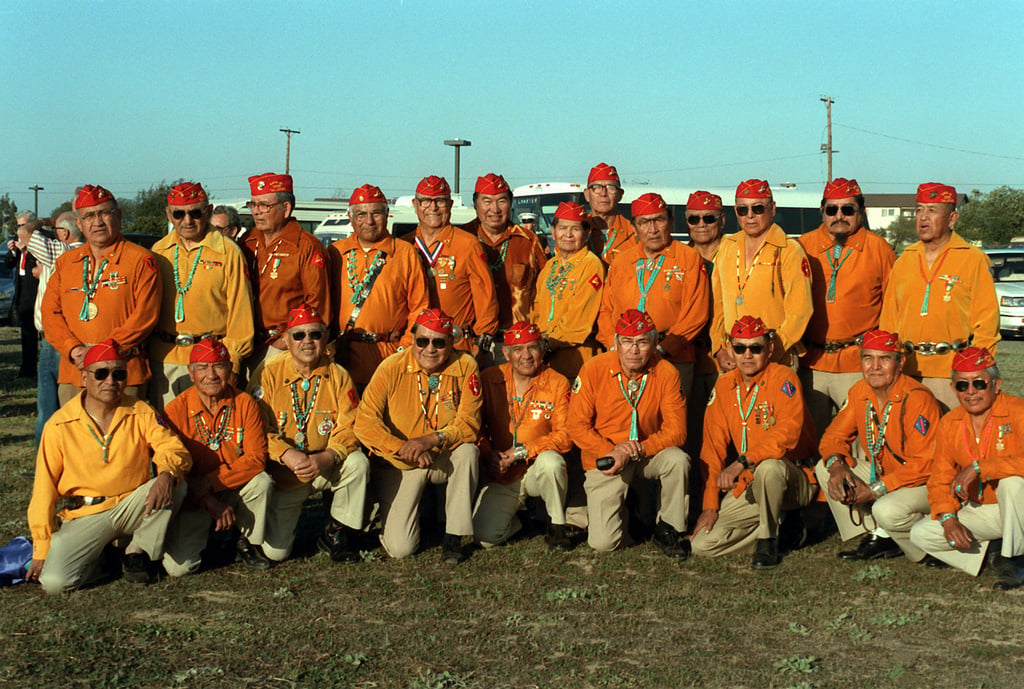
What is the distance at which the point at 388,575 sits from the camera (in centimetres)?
653

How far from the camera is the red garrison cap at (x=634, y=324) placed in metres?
6.98

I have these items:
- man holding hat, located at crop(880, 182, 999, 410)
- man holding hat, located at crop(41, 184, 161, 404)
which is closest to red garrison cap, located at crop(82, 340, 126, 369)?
man holding hat, located at crop(41, 184, 161, 404)

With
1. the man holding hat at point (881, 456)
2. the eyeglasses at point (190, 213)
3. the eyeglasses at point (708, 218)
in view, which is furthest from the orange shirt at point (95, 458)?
the eyeglasses at point (708, 218)

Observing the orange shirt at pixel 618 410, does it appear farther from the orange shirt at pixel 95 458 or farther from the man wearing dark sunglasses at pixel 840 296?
the orange shirt at pixel 95 458

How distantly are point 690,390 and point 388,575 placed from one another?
99.9 inches

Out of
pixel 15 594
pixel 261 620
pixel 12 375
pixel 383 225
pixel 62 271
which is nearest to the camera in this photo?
pixel 261 620

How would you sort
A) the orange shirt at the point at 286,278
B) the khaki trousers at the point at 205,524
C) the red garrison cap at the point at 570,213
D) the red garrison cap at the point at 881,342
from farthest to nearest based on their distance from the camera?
the red garrison cap at the point at 570,213 → the orange shirt at the point at 286,278 → the red garrison cap at the point at 881,342 → the khaki trousers at the point at 205,524

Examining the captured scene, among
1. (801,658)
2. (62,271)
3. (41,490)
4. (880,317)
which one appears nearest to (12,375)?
(62,271)

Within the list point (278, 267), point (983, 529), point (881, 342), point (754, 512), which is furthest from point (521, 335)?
point (983, 529)

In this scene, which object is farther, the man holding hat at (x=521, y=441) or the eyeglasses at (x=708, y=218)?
the eyeglasses at (x=708, y=218)

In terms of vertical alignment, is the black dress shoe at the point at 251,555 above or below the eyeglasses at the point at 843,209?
below

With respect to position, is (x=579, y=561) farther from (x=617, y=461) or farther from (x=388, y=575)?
(x=388, y=575)

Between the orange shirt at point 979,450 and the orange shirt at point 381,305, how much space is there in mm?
3332

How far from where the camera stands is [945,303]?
7086 millimetres
